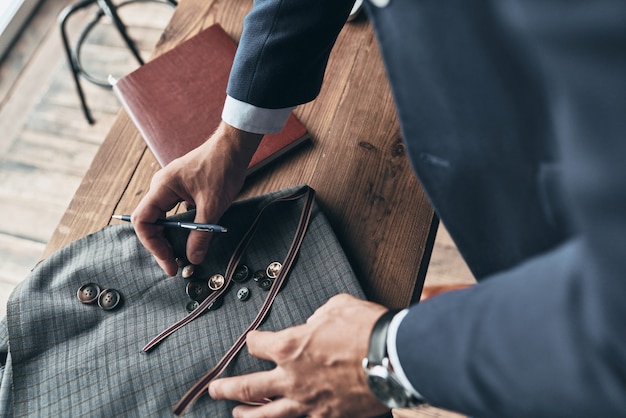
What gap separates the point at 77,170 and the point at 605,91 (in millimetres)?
2374

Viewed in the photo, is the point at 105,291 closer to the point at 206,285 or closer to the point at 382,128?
the point at 206,285

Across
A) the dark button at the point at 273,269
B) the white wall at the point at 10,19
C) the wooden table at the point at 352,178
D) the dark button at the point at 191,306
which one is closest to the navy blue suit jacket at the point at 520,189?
the wooden table at the point at 352,178

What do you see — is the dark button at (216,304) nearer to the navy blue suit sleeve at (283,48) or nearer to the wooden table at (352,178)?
the wooden table at (352,178)

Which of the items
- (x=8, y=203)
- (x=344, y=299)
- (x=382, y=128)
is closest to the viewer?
(x=344, y=299)

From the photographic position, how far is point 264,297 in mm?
835

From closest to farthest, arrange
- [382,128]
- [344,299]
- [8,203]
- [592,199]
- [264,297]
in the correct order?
[592,199] → [344,299] → [264,297] → [382,128] → [8,203]

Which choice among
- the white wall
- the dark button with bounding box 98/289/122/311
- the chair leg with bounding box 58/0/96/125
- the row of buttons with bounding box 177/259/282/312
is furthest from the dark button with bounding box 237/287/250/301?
the white wall

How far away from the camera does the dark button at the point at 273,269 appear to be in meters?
0.85

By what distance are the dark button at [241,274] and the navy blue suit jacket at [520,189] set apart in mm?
345

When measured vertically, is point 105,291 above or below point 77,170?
above

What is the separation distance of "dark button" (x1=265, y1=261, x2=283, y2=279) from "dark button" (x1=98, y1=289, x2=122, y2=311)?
271 mm

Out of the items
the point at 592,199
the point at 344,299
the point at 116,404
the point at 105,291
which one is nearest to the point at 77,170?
the point at 105,291

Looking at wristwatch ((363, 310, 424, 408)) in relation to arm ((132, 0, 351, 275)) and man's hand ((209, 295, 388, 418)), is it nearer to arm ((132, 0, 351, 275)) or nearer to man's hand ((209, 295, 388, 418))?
man's hand ((209, 295, 388, 418))

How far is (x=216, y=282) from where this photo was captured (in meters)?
0.87
